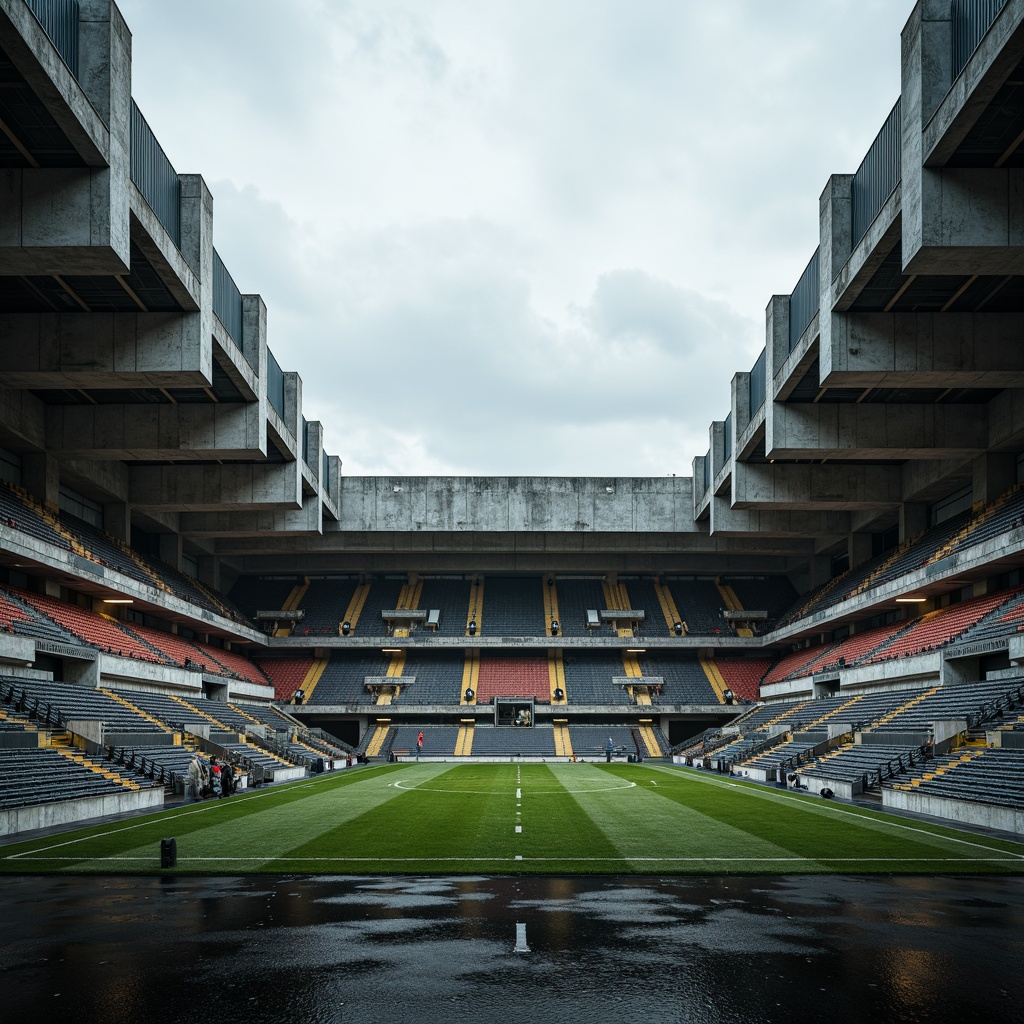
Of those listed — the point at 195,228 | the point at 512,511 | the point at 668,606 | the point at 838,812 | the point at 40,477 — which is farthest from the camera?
the point at 668,606

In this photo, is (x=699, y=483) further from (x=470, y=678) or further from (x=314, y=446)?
(x=314, y=446)

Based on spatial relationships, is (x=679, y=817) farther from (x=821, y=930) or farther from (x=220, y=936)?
(x=220, y=936)

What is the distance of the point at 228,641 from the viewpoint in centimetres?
7425

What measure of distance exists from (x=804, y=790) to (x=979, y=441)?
714 inches

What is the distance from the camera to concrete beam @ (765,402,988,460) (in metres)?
43.9

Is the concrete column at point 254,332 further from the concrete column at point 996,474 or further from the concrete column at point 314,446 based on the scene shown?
the concrete column at point 996,474

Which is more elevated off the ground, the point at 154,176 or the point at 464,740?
the point at 154,176

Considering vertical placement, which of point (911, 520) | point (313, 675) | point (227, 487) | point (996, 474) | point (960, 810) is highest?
point (227, 487)

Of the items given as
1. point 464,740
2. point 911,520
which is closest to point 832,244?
point 911,520

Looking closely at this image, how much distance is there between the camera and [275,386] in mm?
51625

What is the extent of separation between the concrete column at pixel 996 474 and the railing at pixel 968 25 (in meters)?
24.1

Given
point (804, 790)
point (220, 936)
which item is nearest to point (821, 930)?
point (220, 936)

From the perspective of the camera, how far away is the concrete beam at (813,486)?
176ft

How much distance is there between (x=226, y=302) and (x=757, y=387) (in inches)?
1077
